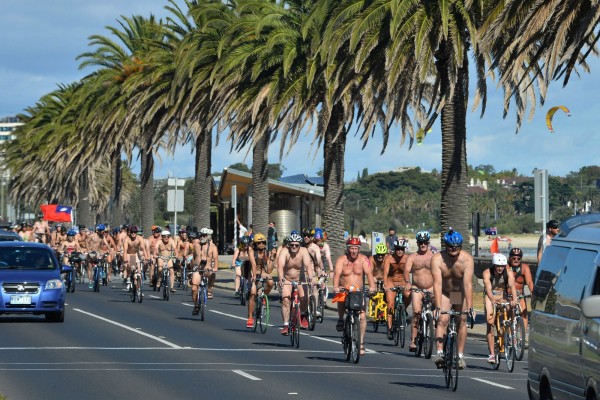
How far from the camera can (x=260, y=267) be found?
2569 cm

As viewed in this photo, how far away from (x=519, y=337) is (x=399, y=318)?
319 centimetres

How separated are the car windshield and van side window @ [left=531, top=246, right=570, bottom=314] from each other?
55.6 ft

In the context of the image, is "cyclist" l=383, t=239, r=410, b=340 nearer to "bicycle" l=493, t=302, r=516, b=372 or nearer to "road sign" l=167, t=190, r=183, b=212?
"bicycle" l=493, t=302, r=516, b=372

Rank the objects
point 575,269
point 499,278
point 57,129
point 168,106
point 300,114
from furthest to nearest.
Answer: point 57,129, point 168,106, point 300,114, point 499,278, point 575,269

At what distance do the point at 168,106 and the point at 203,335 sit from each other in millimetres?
27343

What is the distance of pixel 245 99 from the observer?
41594 millimetres

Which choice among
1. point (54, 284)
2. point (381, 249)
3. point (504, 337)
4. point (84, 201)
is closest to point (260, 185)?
point (54, 284)


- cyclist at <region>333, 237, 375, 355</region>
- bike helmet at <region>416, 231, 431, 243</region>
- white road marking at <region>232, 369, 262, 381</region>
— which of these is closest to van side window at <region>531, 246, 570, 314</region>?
white road marking at <region>232, 369, 262, 381</region>

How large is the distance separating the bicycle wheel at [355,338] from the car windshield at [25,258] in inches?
401

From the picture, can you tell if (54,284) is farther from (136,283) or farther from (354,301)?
(354,301)

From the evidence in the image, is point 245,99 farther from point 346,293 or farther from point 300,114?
point 346,293

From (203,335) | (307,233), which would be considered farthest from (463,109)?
(203,335)

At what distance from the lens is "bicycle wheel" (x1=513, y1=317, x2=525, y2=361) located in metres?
19.8

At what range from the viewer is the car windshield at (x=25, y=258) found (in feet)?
94.0
